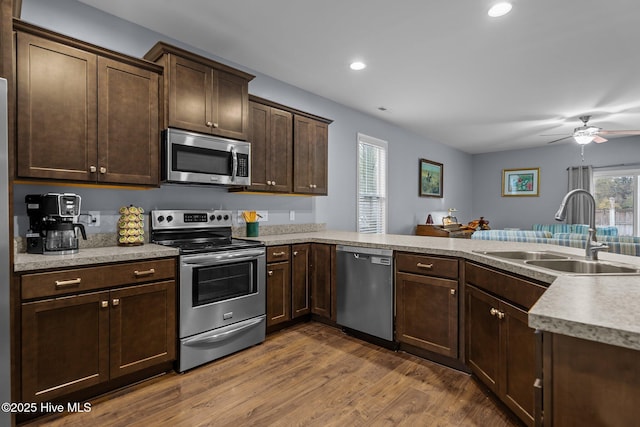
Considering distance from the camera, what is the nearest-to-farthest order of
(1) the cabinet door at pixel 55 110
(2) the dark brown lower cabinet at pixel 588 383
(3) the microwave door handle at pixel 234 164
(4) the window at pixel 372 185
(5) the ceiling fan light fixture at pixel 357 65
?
1. (2) the dark brown lower cabinet at pixel 588 383
2. (1) the cabinet door at pixel 55 110
3. (3) the microwave door handle at pixel 234 164
4. (5) the ceiling fan light fixture at pixel 357 65
5. (4) the window at pixel 372 185

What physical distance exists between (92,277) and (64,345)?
0.39 m

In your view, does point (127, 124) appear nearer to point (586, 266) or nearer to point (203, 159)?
point (203, 159)

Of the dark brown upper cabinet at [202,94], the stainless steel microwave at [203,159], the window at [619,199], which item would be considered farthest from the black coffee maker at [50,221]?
the window at [619,199]

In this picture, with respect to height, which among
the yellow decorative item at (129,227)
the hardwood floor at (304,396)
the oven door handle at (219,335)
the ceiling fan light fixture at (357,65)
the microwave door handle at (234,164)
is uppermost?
the ceiling fan light fixture at (357,65)

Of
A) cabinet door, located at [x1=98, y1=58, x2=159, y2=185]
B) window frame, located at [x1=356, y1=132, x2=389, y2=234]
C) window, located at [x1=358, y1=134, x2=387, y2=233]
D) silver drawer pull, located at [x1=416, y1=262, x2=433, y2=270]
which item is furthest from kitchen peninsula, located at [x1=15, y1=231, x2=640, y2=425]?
window, located at [x1=358, y1=134, x2=387, y2=233]

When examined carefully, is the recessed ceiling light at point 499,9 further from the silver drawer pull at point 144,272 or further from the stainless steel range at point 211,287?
the silver drawer pull at point 144,272

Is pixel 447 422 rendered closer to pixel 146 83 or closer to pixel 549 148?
pixel 146 83

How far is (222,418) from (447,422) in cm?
125

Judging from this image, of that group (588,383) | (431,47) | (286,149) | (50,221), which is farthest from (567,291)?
(286,149)

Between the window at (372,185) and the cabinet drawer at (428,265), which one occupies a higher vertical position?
the window at (372,185)

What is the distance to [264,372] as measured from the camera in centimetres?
240

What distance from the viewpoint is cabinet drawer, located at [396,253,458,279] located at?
2420 mm

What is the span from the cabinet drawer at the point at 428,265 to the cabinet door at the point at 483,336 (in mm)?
173

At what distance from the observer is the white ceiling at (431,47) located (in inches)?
97.9
